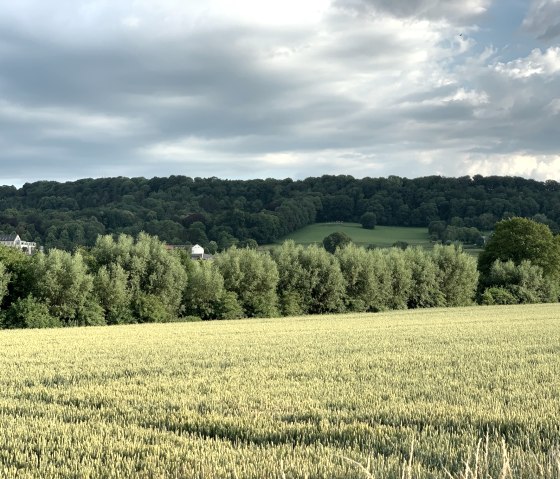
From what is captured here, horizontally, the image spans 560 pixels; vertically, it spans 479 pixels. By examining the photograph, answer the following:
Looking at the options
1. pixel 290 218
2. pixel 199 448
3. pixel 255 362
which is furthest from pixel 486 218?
pixel 199 448

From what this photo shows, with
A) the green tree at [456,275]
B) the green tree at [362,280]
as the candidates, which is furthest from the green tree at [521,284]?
the green tree at [362,280]

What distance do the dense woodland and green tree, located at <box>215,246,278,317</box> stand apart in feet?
175

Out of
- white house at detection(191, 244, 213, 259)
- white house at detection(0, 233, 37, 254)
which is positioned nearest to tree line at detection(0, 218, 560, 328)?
white house at detection(0, 233, 37, 254)

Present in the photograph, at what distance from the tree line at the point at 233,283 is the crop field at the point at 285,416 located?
1148 inches

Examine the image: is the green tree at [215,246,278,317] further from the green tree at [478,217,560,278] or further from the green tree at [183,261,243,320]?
the green tree at [478,217,560,278]

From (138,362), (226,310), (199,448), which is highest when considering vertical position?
(199,448)

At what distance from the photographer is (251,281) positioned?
58469 mm

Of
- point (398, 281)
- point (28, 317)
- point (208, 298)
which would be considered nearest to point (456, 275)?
point (398, 281)

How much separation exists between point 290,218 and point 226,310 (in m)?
84.4

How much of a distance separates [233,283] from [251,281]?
5.80ft

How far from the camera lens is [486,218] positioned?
138 m

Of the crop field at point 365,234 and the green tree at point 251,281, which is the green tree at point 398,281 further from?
the crop field at point 365,234

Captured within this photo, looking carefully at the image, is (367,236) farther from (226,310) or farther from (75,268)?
(75,268)

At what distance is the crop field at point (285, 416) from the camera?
278 inches
